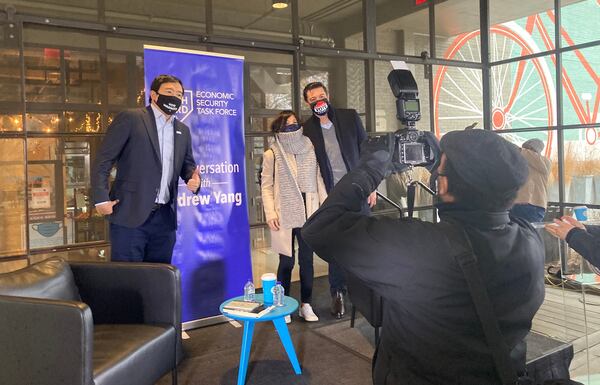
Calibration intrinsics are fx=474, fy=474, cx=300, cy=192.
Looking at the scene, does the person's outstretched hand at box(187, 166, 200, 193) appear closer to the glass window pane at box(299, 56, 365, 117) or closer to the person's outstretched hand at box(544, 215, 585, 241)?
the glass window pane at box(299, 56, 365, 117)


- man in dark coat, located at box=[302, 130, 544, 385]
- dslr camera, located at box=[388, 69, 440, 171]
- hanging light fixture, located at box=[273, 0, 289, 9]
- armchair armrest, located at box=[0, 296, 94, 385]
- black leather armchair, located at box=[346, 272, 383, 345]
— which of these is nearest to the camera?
man in dark coat, located at box=[302, 130, 544, 385]

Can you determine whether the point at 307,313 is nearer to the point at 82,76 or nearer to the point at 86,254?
the point at 86,254

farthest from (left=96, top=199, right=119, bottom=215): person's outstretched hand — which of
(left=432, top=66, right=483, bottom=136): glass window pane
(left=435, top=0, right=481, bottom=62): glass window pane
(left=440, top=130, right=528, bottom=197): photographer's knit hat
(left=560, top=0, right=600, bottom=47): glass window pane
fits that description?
(left=560, top=0, right=600, bottom=47): glass window pane

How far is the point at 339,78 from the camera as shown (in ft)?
15.3

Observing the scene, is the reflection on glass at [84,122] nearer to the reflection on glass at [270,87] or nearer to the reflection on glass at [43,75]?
the reflection on glass at [43,75]

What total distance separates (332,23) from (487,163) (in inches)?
148

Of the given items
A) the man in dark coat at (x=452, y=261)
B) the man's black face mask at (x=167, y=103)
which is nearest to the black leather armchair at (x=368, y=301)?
the man in dark coat at (x=452, y=261)

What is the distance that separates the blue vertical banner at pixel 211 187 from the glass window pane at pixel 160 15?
50cm

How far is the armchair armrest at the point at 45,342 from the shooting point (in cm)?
170

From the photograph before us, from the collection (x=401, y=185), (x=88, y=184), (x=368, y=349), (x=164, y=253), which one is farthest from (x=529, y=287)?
(x=401, y=185)

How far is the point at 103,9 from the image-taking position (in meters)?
3.43

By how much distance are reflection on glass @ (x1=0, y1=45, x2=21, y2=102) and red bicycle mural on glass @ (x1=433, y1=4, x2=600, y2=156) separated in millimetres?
4108

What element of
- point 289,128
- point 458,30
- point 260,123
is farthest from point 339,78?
point 458,30

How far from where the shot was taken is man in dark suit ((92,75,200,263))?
274 centimetres
